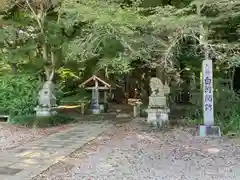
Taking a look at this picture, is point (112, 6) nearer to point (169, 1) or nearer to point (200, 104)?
point (169, 1)

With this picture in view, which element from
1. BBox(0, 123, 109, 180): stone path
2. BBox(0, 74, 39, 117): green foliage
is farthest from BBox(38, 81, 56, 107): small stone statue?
BBox(0, 123, 109, 180): stone path

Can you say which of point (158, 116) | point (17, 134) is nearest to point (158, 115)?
point (158, 116)

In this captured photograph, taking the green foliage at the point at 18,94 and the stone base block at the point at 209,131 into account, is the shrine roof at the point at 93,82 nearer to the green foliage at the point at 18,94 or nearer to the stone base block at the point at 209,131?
the green foliage at the point at 18,94

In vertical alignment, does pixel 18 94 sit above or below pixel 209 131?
above

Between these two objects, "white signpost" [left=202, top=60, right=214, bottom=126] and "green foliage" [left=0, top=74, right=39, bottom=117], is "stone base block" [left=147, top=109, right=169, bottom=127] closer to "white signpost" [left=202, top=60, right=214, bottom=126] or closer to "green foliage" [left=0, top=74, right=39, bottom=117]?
"white signpost" [left=202, top=60, right=214, bottom=126]

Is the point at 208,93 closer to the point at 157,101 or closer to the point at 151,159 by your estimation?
the point at 157,101

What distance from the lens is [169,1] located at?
1095cm

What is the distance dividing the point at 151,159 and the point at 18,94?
6.25 metres

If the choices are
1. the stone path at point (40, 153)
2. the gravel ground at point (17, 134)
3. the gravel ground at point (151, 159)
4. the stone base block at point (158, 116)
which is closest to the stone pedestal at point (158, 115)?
the stone base block at point (158, 116)

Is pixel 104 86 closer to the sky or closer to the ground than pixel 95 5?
closer to the ground

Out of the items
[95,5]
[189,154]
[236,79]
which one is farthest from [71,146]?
[236,79]

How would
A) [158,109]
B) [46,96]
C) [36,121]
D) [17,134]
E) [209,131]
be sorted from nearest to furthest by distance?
1. [209,131]
2. [17,134]
3. [158,109]
4. [36,121]
5. [46,96]

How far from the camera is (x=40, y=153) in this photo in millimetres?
6496

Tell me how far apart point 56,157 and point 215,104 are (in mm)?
5811
